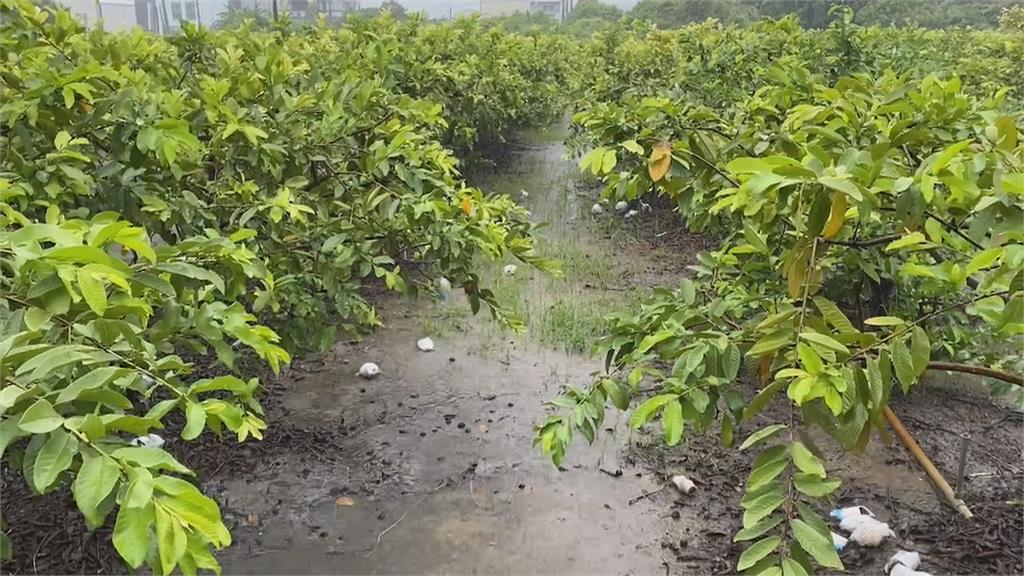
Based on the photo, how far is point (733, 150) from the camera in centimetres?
205

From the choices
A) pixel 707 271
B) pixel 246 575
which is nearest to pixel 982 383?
pixel 707 271

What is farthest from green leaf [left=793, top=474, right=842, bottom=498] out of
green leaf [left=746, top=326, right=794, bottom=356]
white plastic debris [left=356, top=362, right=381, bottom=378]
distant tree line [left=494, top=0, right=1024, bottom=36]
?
distant tree line [left=494, top=0, right=1024, bottom=36]

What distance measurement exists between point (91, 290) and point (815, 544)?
108 centimetres

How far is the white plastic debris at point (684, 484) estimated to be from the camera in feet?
8.77

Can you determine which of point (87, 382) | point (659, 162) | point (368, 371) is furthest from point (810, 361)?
point (368, 371)

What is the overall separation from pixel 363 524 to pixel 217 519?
176cm

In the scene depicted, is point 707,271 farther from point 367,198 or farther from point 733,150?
point 367,198

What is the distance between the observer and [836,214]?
1341mm

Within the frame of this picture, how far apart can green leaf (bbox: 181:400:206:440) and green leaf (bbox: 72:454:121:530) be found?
0.20 m

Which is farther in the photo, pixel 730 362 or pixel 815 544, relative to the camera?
pixel 730 362

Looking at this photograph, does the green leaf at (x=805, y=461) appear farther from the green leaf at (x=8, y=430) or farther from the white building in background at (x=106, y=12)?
the white building in background at (x=106, y=12)

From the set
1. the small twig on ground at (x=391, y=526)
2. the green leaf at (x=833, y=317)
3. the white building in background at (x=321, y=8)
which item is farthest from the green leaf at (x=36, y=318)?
the white building in background at (x=321, y=8)

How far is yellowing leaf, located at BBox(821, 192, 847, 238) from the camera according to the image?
1.32 m

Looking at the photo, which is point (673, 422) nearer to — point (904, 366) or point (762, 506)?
point (762, 506)
